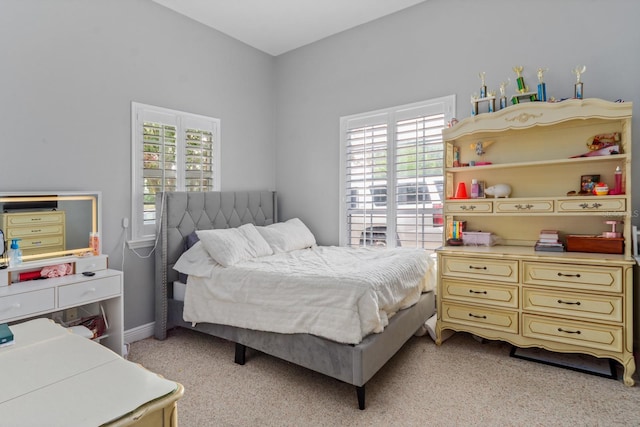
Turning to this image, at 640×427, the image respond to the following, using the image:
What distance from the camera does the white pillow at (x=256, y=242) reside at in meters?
3.21

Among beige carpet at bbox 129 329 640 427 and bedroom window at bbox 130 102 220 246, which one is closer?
beige carpet at bbox 129 329 640 427

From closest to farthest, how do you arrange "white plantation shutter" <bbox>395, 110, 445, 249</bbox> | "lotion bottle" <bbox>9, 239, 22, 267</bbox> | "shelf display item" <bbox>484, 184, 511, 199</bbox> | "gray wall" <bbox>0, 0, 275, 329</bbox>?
"lotion bottle" <bbox>9, 239, 22, 267</bbox>, "gray wall" <bbox>0, 0, 275, 329</bbox>, "shelf display item" <bbox>484, 184, 511, 199</bbox>, "white plantation shutter" <bbox>395, 110, 445, 249</bbox>

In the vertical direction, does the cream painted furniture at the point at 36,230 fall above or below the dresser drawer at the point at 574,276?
above

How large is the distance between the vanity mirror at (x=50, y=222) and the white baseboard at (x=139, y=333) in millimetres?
842

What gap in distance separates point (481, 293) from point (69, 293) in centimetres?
292

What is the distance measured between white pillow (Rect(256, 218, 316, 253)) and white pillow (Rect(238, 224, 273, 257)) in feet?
0.41

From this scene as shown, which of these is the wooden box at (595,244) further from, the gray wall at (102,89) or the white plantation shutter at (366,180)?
the gray wall at (102,89)

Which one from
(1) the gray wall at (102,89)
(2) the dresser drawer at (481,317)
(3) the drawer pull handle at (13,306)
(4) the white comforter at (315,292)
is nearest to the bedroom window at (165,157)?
(1) the gray wall at (102,89)

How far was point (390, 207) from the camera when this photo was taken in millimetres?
3676

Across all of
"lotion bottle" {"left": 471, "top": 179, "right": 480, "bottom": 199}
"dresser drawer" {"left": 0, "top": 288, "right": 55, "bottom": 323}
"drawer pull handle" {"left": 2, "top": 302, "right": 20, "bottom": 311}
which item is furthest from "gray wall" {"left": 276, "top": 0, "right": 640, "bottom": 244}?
"drawer pull handle" {"left": 2, "top": 302, "right": 20, "bottom": 311}

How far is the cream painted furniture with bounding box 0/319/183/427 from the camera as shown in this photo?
730mm

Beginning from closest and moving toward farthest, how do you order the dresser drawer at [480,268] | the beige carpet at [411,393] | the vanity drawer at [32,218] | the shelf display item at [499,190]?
1. the beige carpet at [411,393]
2. the vanity drawer at [32,218]
3. the dresser drawer at [480,268]
4. the shelf display item at [499,190]

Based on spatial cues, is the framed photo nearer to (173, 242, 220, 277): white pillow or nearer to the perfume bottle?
the perfume bottle

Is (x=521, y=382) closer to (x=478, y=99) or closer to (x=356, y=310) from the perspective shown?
(x=356, y=310)
